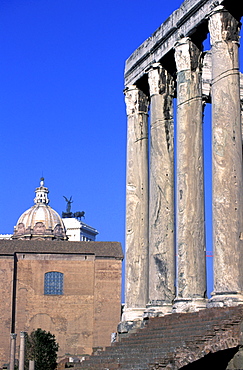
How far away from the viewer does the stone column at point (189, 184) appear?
15.5 metres

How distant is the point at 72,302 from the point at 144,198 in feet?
121

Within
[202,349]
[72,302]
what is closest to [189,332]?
[202,349]

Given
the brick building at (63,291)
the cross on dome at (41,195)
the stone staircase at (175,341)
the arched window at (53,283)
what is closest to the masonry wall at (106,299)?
the brick building at (63,291)

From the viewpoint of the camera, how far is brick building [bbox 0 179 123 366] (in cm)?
5344

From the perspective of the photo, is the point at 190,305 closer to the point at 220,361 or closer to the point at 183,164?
the point at 220,361

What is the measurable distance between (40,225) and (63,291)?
22.5 metres

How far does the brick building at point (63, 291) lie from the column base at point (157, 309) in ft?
122

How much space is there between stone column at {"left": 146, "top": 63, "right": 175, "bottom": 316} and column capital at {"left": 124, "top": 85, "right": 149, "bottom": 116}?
1.36 m

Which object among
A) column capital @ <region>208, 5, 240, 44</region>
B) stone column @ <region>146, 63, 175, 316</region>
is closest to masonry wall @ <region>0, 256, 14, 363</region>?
stone column @ <region>146, 63, 175, 316</region>

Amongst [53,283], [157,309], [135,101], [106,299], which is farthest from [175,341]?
[53,283]

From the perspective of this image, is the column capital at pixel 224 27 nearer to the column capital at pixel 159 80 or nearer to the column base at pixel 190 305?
the column capital at pixel 159 80

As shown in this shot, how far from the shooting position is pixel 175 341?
13.7 metres

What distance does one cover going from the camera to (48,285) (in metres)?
54.8

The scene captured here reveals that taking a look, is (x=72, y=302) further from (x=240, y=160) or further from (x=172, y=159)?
(x=240, y=160)
